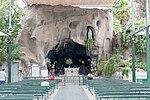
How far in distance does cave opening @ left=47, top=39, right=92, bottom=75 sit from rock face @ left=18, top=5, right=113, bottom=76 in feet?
16.7

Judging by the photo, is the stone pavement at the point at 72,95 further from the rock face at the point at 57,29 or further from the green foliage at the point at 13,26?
the rock face at the point at 57,29

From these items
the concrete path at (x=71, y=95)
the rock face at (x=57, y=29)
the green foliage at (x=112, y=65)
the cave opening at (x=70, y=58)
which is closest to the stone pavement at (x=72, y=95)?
the concrete path at (x=71, y=95)

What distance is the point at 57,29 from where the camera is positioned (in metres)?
34.6

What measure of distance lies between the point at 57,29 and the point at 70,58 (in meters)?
8.76

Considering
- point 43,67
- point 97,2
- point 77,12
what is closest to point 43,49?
point 43,67

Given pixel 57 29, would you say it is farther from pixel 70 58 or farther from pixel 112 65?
pixel 70 58

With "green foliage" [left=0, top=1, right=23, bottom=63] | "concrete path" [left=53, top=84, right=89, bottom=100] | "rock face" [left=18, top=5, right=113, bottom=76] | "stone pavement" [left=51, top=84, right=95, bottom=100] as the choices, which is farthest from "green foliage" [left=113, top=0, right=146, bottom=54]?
"stone pavement" [left=51, top=84, right=95, bottom=100]

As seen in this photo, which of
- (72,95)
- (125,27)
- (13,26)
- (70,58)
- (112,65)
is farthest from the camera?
(70,58)

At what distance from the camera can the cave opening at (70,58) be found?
40719 millimetres

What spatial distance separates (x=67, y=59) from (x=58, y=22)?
8837 millimetres

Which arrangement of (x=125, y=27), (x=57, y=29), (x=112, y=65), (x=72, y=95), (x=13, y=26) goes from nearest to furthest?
(x=72, y=95) → (x=112, y=65) → (x=57, y=29) → (x=13, y=26) → (x=125, y=27)

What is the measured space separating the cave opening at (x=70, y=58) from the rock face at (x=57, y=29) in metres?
5.09

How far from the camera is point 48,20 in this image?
34.2 metres

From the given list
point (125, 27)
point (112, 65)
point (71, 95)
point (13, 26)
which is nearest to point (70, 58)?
point (125, 27)
